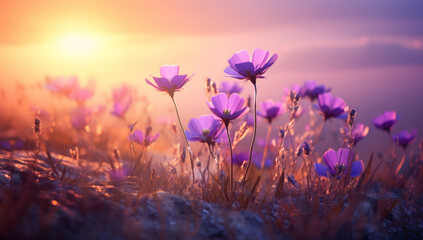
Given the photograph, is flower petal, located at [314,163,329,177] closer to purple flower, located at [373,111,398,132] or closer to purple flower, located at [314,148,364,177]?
purple flower, located at [314,148,364,177]

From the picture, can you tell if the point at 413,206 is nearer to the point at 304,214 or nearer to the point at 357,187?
the point at 357,187

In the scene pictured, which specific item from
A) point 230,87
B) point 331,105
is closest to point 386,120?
point 331,105

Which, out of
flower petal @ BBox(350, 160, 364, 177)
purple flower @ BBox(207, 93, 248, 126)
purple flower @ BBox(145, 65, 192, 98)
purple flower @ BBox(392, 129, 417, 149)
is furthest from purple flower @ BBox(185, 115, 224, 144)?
purple flower @ BBox(392, 129, 417, 149)

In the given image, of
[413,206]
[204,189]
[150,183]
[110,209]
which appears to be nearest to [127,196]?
[110,209]

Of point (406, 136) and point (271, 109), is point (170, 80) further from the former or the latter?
point (406, 136)

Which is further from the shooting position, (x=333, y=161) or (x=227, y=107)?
(x=333, y=161)

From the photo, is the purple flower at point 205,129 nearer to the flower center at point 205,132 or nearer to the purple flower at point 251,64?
the flower center at point 205,132
